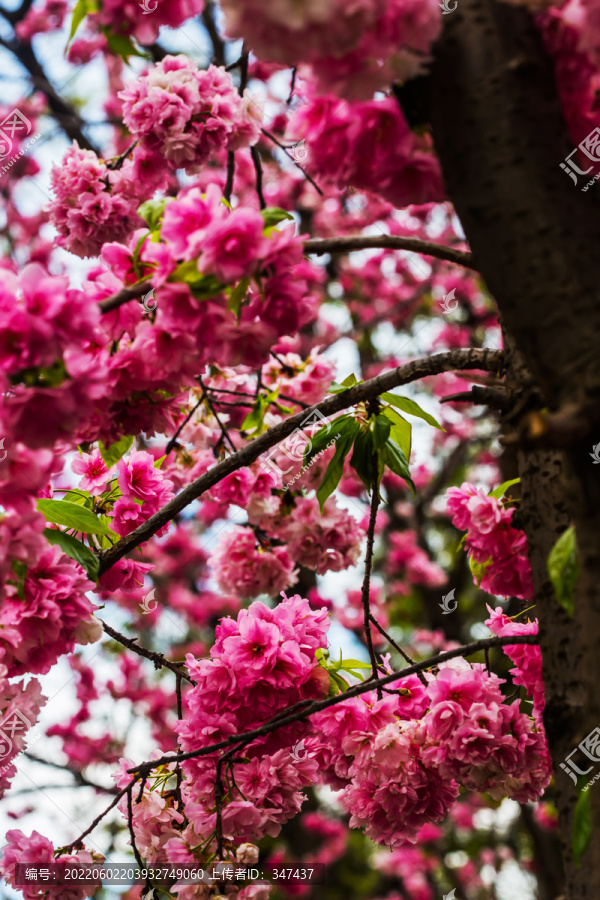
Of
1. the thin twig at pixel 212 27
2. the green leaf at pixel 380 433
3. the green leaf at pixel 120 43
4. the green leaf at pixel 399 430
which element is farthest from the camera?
the thin twig at pixel 212 27

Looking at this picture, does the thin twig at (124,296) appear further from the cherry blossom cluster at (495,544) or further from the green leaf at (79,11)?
the cherry blossom cluster at (495,544)

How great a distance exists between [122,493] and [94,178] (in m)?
1.21

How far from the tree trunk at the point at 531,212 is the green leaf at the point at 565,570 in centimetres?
7

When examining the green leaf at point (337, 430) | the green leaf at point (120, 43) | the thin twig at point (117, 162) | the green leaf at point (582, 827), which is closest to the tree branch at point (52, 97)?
the thin twig at point (117, 162)

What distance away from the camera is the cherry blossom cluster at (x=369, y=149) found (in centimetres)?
116

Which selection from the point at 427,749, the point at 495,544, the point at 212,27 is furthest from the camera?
the point at 212,27

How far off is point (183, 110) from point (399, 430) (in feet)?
4.19

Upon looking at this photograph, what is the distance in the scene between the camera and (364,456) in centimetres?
205

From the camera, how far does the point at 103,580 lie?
2064mm

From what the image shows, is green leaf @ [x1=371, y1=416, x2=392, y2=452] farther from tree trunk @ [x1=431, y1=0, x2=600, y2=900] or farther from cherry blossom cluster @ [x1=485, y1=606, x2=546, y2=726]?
tree trunk @ [x1=431, y1=0, x2=600, y2=900]

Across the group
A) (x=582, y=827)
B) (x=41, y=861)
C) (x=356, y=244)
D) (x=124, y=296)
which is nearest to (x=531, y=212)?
(x=356, y=244)

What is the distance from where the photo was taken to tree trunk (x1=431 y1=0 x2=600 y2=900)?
1.07m

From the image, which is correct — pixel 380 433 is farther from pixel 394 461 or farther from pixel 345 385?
pixel 345 385

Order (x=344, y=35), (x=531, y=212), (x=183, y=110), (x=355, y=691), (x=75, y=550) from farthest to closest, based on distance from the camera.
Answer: (x=183, y=110), (x=75, y=550), (x=355, y=691), (x=531, y=212), (x=344, y=35)
